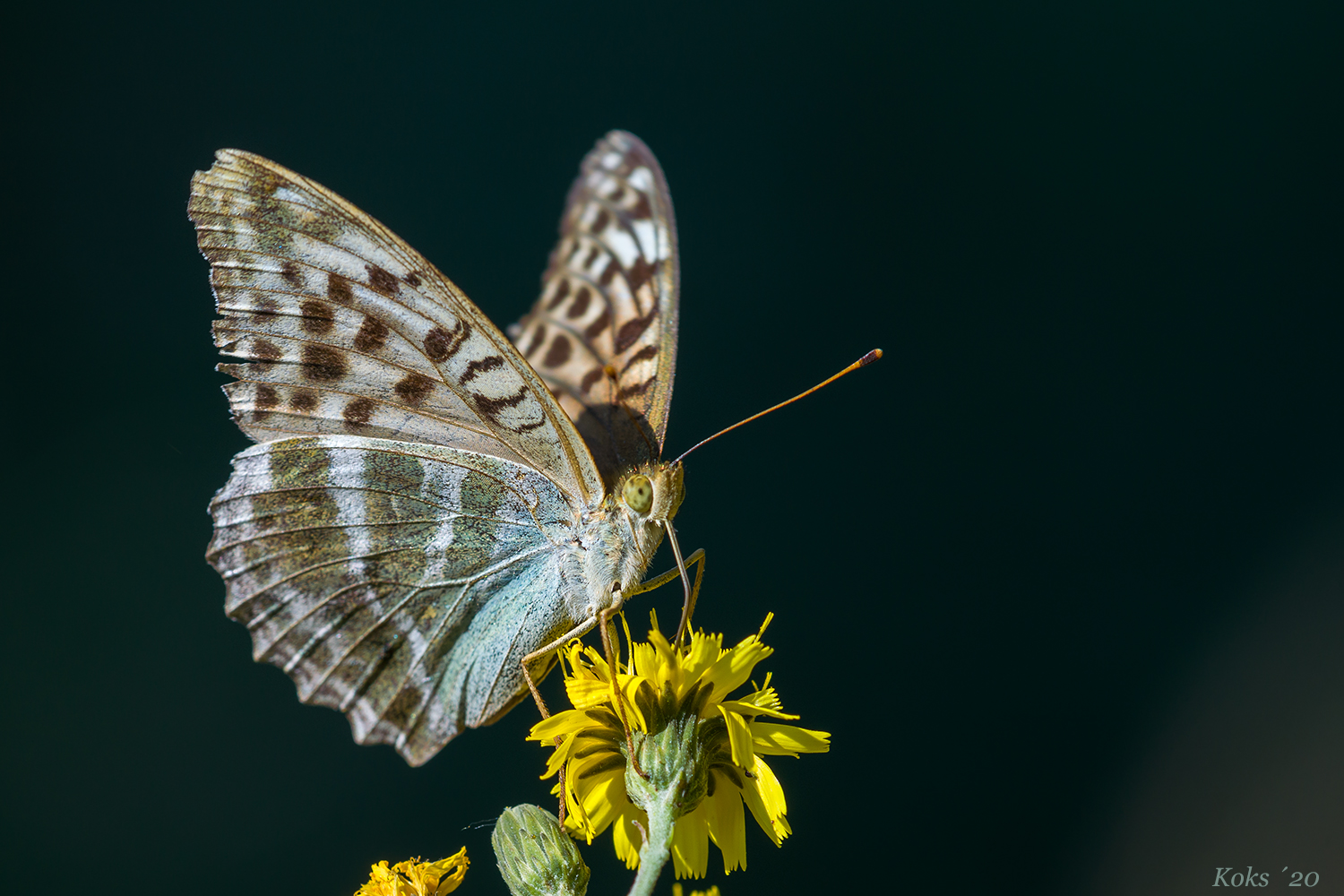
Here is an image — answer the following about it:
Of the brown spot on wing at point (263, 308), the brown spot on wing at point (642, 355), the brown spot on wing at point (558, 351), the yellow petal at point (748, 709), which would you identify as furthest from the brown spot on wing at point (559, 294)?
the yellow petal at point (748, 709)

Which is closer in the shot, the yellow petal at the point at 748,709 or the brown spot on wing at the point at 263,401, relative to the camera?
the yellow petal at the point at 748,709

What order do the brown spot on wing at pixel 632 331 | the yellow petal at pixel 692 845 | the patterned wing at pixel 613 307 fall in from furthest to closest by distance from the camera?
the brown spot on wing at pixel 632 331 < the patterned wing at pixel 613 307 < the yellow petal at pixel 692 845

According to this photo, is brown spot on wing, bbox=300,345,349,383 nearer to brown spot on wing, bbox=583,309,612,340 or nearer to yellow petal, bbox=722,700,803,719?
brown spot on wing, bbox=583,309,612,340

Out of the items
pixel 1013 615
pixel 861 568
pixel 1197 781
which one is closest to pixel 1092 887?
pixel 1197 781

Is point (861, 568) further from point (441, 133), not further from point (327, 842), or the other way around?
point (441, 133)

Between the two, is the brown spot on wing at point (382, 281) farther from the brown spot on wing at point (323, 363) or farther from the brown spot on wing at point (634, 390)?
the brown spot on wing at point (634, 390)

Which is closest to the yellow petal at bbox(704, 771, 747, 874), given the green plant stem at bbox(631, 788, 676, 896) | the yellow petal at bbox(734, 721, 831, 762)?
the yellow petal at bbox(734, 721, 831, 762)
